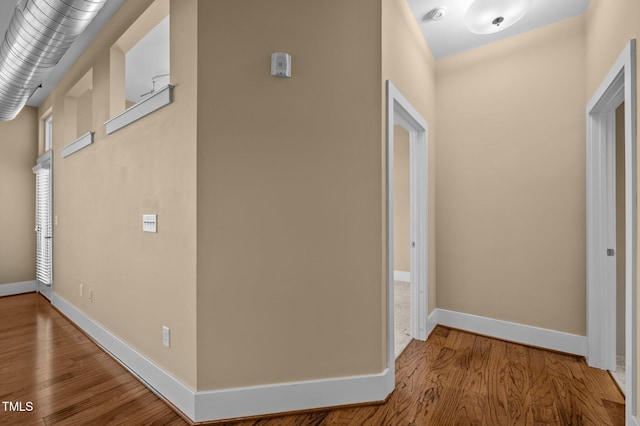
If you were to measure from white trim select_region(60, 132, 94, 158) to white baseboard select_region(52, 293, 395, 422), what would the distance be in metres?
2.13

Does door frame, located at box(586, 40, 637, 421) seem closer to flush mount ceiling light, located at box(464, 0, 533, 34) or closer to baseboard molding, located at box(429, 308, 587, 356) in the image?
baseboard molding, located at box(429, 308, 587, 356)

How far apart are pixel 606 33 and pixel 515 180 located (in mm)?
1173

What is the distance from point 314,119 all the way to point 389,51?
2.51 feet

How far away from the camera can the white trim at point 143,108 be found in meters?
1.79

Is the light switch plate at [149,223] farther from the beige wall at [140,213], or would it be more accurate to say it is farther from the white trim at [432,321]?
the white trim at [432,321]

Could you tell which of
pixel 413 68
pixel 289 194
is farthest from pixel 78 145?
pixel 413 68

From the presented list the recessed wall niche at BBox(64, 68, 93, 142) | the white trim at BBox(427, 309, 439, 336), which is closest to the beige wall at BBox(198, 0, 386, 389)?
the white trim at BBox(427, 309, 439, 336)

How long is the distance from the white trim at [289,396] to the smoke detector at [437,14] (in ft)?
8.94

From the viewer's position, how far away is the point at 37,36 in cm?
194

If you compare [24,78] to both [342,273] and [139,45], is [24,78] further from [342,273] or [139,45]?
[342,273]

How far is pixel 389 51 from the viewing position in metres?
1.97

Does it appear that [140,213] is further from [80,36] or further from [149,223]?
[80,36]

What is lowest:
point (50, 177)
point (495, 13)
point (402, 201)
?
point (402, 201)

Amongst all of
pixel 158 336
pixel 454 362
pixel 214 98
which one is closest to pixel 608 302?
pixel 454 362
